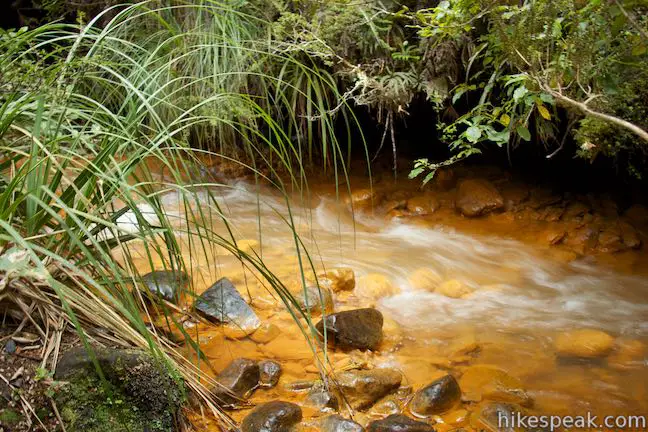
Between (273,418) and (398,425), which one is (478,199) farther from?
(273,418)

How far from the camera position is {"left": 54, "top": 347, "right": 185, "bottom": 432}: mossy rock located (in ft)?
4.98

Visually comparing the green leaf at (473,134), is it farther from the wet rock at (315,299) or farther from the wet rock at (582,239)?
the wet rock at (582,239)

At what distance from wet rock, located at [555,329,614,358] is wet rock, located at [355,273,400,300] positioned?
913mm

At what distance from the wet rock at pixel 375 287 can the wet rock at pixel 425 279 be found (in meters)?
0.16

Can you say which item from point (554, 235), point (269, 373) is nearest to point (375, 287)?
point (269, 373)

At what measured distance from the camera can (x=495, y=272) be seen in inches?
143

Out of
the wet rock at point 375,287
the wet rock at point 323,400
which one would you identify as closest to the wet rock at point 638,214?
the wet rock at point 375,287

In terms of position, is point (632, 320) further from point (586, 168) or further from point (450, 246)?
point (586, 168)

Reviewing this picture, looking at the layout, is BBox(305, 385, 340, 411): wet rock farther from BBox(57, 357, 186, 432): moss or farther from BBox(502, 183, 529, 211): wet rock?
BBox(502, 183, 529, 211): wet rock

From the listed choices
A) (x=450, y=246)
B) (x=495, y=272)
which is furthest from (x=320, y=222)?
(x=495, y=272)

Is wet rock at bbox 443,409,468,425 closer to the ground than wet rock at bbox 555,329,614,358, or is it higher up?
higher up

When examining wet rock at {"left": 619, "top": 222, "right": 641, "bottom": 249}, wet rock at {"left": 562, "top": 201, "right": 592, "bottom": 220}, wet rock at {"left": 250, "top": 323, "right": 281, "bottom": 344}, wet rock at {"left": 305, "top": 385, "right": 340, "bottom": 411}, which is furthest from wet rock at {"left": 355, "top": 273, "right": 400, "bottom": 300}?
wet rock at {"left": 619, "top": 222, "right": 641, "bottom": 249}

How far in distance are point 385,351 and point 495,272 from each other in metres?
1.45

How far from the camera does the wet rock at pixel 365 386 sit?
2.05m
